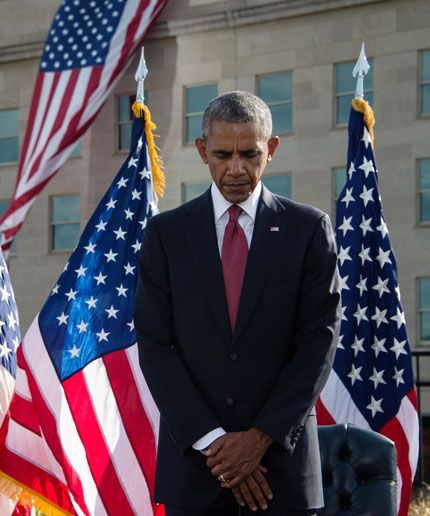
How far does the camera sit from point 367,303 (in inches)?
306

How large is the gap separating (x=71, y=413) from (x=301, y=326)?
329cm

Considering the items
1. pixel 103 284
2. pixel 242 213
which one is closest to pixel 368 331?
pixel 103 284

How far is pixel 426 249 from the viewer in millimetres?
27469

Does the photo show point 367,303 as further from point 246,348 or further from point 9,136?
point 9,136

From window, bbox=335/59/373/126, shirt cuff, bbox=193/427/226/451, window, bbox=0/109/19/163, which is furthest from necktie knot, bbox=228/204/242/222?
window, bbox=0/109/19/163

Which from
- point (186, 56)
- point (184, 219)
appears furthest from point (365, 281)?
point (186, 56)

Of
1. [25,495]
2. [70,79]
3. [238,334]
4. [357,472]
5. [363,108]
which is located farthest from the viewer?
[70,79]

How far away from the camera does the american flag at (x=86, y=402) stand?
261 inches

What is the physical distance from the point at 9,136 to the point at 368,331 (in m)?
27.0

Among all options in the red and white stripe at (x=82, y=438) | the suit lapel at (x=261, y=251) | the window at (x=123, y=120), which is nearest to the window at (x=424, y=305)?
the window at (x=123, y=120)

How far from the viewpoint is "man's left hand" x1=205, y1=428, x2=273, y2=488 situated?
138 inches

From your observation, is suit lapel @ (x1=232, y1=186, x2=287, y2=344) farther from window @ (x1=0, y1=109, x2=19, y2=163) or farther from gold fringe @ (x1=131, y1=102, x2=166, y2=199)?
window @ (x1=0, y1=109, x2=19, y2=163)

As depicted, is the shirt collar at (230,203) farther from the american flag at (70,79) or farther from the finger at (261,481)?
the american flag at (70,79)

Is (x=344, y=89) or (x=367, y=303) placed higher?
(x=344, y=89)
